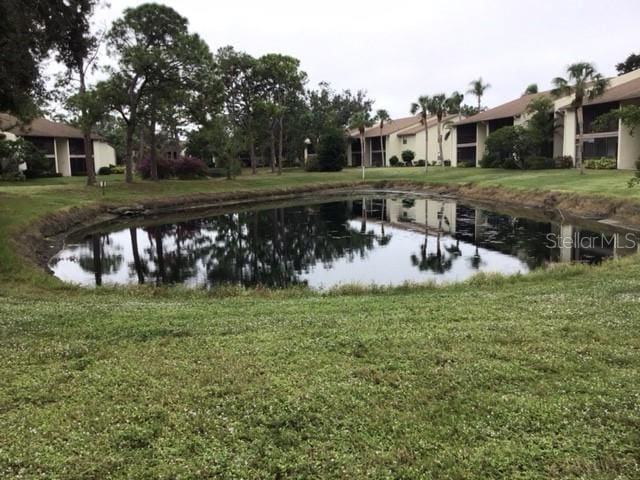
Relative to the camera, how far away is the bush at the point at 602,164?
137ft

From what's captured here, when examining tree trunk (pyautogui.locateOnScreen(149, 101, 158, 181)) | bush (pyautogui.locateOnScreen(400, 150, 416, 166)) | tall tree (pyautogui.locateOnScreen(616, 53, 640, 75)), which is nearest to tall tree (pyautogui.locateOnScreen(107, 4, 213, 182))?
tree trunk (pyautogui.locateOnScreen(149, 101, 158, 181))

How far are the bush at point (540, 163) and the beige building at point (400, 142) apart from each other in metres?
16.9

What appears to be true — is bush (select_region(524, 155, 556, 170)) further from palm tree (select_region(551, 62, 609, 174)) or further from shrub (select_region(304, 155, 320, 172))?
shrub (select_region(304, 155, 320, 172))

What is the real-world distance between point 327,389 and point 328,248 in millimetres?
18225

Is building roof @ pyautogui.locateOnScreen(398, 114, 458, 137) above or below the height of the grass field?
above

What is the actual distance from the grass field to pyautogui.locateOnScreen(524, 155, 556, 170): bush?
40.0 metres

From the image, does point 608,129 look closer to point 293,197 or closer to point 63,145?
point 293,197

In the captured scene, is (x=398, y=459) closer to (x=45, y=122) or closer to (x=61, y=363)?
(x=61, y=363)

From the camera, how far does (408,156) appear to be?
235 ft

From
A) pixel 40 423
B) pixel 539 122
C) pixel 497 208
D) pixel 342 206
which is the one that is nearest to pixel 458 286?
pixel 40 423

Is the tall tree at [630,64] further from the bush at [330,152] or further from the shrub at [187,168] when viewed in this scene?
the shrub at [187,168]

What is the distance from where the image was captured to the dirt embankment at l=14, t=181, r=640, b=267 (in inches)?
A: 968

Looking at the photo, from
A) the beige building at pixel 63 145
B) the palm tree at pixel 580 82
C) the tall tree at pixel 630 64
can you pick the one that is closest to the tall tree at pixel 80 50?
the beige building at pixel 63 145

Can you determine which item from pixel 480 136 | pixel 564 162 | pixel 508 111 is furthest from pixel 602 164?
pixel 480 136
